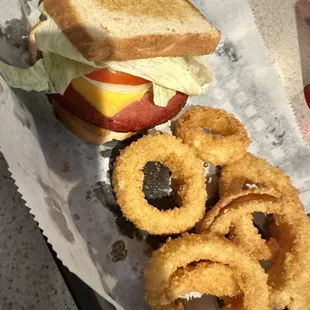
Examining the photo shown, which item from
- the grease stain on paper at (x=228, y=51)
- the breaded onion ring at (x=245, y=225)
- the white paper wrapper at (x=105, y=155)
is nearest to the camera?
the white paper wrapper at (x=105, y=155)

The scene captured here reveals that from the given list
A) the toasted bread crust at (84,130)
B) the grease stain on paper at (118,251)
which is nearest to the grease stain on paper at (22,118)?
the toasted bread crust at (84,130)

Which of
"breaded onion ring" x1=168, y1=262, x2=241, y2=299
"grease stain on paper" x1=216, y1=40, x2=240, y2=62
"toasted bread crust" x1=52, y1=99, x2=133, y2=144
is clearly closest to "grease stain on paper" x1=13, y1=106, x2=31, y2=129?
"toasted bread crust" x1=52, y1=99, x2=133, y2=144

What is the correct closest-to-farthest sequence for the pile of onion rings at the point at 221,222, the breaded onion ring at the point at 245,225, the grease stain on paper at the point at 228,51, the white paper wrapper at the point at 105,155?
the white paper wrapper at the point at 105,155 < the pile of onion rings at the point at 221,222 < the breaded onion ring at the point at 245,225 < the grease stain on paper at the point at 228,51

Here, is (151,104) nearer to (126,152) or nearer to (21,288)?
(126,152)

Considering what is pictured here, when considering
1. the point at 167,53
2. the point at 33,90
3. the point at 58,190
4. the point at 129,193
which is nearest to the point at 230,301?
the point at 129,193

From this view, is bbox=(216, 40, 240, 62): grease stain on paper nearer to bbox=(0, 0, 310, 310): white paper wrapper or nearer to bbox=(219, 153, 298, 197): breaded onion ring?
bbox=(0, 0, 310, 310): white paper wrapper

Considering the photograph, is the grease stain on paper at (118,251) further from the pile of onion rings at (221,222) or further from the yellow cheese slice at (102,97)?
the yellow cheese slice at (102,97)

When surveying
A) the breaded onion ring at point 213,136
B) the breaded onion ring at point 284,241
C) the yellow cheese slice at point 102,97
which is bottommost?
the breaded onion ring at point 284,241
